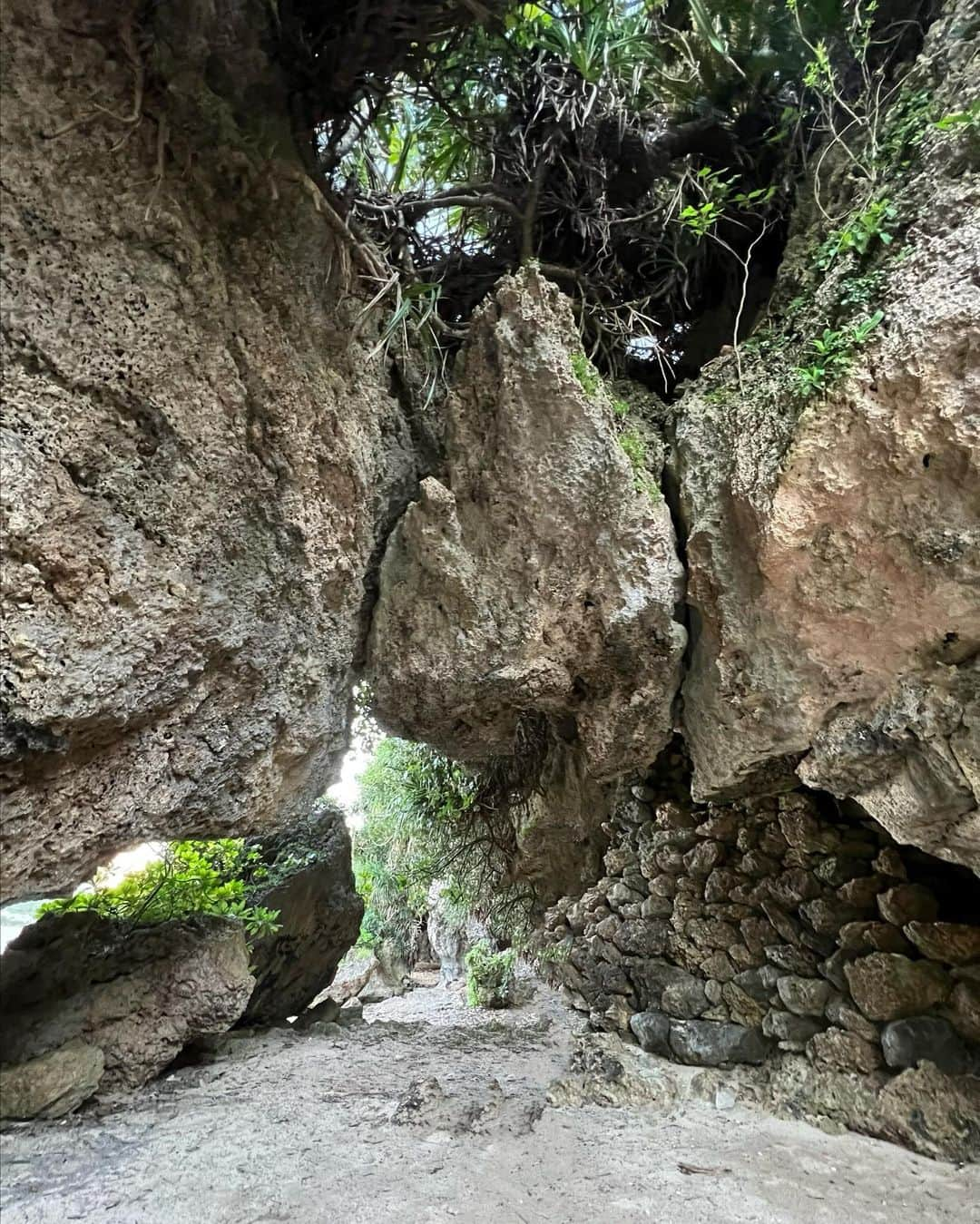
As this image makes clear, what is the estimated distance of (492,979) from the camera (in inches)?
209

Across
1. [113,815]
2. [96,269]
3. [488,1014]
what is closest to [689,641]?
[113,815]

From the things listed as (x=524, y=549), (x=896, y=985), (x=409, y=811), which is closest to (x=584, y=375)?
(x=524, y=549)

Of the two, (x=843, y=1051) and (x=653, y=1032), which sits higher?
(x=843, y=1051)

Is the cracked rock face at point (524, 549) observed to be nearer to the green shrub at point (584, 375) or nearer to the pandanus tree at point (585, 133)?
the green shrub at point (584, 375)

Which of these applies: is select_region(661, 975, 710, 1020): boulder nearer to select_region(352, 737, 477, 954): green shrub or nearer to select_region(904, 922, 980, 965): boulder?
select_region(904, 922, 980, 965): boulder

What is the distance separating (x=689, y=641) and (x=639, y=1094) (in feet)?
6.98

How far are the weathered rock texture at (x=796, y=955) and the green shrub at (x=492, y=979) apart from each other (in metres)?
1.03

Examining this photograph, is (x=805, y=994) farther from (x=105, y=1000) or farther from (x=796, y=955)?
(x=105, y=1000)

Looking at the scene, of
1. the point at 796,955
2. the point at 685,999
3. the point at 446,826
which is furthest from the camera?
the point at 446,826

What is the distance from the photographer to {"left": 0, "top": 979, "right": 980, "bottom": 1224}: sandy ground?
2.06 m

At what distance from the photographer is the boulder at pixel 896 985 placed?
106 inches

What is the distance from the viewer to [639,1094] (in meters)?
3.05

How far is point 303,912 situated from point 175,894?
41.8 inches

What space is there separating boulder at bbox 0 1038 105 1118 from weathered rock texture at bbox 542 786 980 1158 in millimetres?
2672
